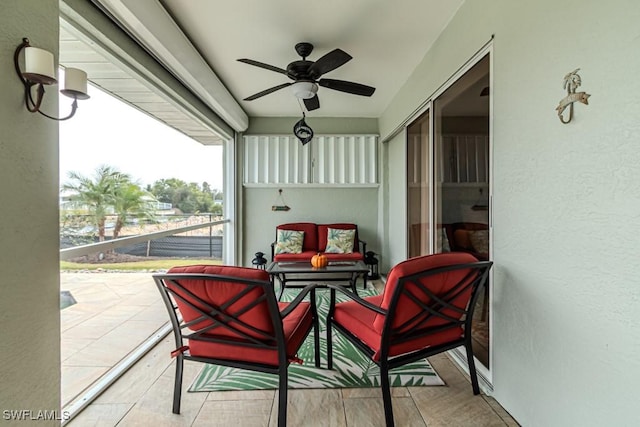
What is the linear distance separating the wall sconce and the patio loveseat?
3305 millimetres

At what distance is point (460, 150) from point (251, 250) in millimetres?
3761

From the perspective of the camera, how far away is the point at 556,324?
4.54 feet

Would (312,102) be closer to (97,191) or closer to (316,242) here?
(97,191)

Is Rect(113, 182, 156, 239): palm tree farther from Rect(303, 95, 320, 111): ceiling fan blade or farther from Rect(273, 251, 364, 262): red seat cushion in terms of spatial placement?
Rect(273, 251, 364, 262): red seat cushion

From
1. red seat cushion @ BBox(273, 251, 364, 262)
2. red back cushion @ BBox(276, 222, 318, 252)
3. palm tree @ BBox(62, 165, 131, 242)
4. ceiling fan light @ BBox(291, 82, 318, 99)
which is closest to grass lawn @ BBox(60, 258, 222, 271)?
palm tree @ BBox(62, 165, 131, 242)

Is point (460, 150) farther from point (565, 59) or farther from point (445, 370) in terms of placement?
point (445, 370)

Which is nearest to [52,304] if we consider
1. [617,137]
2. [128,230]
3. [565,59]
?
[128,230]

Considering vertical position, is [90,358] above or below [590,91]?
below

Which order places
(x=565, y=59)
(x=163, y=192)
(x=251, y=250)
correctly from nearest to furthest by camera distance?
(x=565, y=59), (x=163, y=192), (x=251, y=250)

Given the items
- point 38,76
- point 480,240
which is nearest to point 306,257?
point 480,240

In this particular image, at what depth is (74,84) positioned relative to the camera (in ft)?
4.38

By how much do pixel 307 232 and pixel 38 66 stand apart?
12.9 feet

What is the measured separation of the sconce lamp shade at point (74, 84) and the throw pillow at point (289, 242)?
3432mm

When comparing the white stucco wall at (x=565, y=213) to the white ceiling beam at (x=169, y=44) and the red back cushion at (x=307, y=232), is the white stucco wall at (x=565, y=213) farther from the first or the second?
the red back cushion at (x=307, y=232)
